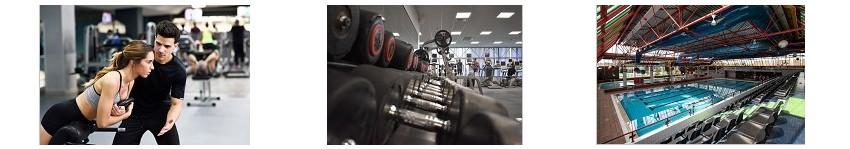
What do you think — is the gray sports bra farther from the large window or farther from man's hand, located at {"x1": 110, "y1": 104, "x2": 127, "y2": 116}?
the large window

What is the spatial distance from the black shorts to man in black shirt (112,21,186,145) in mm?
268

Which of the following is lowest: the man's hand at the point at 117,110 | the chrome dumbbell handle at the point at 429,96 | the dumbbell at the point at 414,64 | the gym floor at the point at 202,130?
the gym floor at the point at 202,130

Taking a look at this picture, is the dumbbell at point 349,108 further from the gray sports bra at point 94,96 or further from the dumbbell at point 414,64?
the gray sports bra at point 94,96

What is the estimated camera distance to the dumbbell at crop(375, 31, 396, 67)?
3389 millimetres

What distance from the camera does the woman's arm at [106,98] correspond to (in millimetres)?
3438

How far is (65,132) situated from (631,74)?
142 inches

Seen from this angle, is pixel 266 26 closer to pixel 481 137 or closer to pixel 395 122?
pixel 395 122

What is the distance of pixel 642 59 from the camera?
356 centimetres

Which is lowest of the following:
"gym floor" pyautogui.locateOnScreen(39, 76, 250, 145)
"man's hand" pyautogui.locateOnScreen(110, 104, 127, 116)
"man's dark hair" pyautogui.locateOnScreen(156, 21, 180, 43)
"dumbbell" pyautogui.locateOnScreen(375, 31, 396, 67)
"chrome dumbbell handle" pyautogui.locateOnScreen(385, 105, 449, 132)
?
"gym floor" pyautogui.locateOnScreen(39, 76, 250, 145)

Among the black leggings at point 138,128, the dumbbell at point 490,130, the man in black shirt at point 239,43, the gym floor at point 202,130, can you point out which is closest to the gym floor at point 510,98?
the dumbbell at point 490,130

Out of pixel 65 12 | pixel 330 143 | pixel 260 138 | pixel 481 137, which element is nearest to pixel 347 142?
pixel 330 143

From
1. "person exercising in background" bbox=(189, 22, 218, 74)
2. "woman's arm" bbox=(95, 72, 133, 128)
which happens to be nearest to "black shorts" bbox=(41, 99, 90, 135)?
"woman's arm" bbox=(95, 72, 133, 128)

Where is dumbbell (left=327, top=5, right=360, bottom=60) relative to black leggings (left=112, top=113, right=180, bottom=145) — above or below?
above

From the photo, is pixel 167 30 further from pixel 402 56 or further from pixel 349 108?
pixel 402 56
